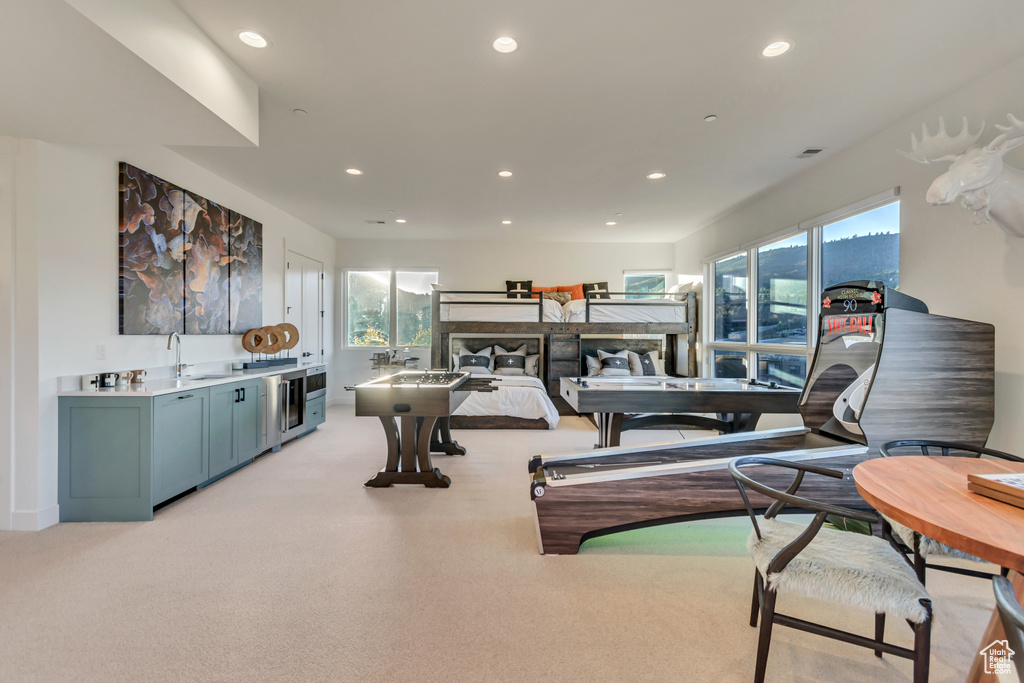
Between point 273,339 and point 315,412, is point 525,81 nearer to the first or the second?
point 273,339

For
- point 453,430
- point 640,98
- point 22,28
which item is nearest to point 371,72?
point 22,28

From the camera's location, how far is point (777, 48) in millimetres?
2277

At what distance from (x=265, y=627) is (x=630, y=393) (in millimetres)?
2455

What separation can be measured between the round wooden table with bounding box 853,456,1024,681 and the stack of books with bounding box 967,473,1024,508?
15 mm

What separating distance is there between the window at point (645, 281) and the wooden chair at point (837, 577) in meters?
6.07

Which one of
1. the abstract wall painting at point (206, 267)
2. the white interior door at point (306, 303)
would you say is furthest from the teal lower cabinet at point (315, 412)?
→ the abstract wall painting at point (206, 267)

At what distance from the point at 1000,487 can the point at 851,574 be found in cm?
45

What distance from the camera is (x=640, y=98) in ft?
9.17

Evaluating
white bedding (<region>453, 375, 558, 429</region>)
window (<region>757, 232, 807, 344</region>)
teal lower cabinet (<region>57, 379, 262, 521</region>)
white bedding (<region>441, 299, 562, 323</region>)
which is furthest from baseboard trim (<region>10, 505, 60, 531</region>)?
window (<region>757, 232, 807, 344</region>)

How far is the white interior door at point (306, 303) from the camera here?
5750 mm

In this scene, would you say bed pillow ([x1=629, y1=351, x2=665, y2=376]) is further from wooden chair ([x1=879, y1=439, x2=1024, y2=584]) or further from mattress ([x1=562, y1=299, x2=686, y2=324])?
wooden chair ([x1=879, y1=439, x2=1024, y2=584])

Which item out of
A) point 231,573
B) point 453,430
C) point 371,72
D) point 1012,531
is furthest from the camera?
point 453,430

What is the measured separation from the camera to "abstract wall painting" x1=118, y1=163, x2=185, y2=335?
3.21 meters

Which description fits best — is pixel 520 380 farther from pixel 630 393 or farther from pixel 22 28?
pixel 22 28
